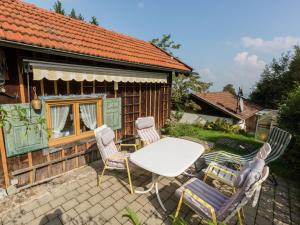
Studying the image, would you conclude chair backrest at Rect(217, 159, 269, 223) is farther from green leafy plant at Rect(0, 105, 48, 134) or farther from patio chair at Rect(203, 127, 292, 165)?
green leafy plant at Rect(0, 105, 48, 134)

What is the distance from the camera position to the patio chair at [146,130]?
5.56 metres

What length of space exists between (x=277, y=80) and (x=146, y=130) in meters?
24.4

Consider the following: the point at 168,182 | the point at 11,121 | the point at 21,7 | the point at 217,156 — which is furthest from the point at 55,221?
the point at 21,7

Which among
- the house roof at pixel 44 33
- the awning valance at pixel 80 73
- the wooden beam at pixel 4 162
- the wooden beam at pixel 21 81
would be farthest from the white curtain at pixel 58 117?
the house roof at pixel 44 33

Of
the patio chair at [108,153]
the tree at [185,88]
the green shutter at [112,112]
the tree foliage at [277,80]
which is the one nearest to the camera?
the patio chair at [108,153]

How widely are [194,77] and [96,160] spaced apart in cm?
1314

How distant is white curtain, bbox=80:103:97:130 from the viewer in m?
5.05

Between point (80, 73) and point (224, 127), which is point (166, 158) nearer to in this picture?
point (80, 73)

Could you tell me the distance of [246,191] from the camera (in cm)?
243

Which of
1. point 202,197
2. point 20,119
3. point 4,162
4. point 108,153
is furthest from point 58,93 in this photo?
point 202,197

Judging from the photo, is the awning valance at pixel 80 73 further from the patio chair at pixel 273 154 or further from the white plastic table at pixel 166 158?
the patio chair at pixel 273 154

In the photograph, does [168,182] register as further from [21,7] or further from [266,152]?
[21,7]

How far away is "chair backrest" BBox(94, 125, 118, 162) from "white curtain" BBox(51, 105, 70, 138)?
105 centimetres

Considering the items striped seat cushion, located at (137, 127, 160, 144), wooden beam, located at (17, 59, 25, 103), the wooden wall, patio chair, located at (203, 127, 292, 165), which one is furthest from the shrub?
wooden beam, located at (17, 59, 25, 103)
